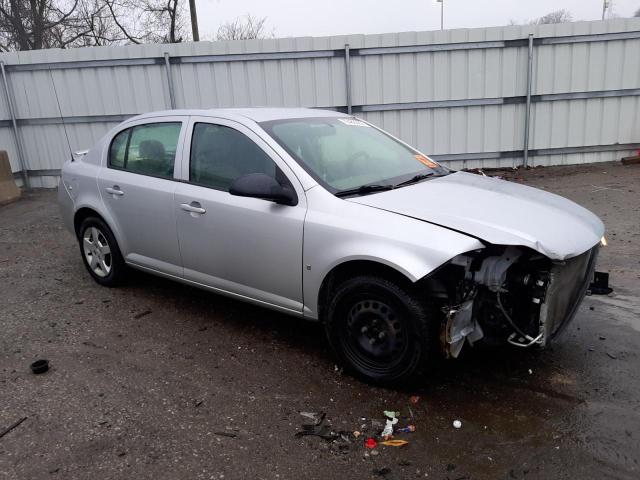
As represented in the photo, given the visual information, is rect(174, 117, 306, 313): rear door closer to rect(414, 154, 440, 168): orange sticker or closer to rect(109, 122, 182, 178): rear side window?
rect(109, 122, 182, 178): rear side window

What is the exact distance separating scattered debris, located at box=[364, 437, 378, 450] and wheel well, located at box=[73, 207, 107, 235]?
3.33 m

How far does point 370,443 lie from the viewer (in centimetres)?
283

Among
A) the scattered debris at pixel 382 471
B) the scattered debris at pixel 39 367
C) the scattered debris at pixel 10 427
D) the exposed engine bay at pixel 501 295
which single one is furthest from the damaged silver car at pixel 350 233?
the scattered debris at pixel 10 427

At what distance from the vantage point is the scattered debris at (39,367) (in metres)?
3.61

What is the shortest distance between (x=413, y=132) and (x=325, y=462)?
890cm

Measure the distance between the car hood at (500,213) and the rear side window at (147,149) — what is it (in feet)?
5.87

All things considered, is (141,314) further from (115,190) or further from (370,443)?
(370,443)

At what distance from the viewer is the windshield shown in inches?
146

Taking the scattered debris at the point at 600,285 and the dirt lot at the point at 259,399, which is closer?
the dirt lot at the point at 259,399

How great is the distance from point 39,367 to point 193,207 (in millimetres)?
1496

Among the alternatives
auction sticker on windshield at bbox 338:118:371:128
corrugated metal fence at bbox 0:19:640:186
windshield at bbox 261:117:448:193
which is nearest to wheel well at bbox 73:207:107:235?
windshield at bbox 261:117:448:193

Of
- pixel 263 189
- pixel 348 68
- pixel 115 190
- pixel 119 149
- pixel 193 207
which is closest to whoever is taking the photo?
pixel 263 189

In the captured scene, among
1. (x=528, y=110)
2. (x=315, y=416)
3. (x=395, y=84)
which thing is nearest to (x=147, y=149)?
(x=315, y=416)

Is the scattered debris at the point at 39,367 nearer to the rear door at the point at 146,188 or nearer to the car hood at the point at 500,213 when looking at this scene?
the rear door at the point at 146,188
